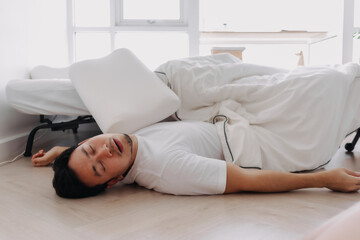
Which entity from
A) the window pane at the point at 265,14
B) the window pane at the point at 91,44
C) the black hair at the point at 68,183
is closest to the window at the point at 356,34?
the window pane at the point at 265,14

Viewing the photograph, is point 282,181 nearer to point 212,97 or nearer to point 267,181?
point 267,181

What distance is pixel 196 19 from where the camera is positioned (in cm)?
330

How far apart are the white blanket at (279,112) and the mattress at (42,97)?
0.65m

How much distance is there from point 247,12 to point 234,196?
8.23ft

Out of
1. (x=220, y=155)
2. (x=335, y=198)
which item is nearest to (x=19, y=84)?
(x=220, y=155)

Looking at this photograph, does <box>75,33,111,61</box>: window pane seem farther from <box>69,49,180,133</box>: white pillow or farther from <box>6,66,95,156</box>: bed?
<box>69,49,180,133</box>: white pillow

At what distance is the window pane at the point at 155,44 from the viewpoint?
11.1 feet

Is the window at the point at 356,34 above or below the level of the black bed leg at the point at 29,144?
above

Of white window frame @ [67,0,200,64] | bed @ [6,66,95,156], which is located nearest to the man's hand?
bed @ [6,66,95,156]

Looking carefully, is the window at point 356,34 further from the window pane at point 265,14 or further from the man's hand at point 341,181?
the man's hand at point 341,181

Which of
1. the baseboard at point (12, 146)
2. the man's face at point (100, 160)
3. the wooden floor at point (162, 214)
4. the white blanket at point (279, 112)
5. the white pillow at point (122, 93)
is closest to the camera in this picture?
the wooden floor at point (162, 214)

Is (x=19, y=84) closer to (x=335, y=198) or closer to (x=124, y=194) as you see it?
(x=124, y=194)

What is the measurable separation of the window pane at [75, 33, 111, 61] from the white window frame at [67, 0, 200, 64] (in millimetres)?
50

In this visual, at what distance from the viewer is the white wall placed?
2145mm
